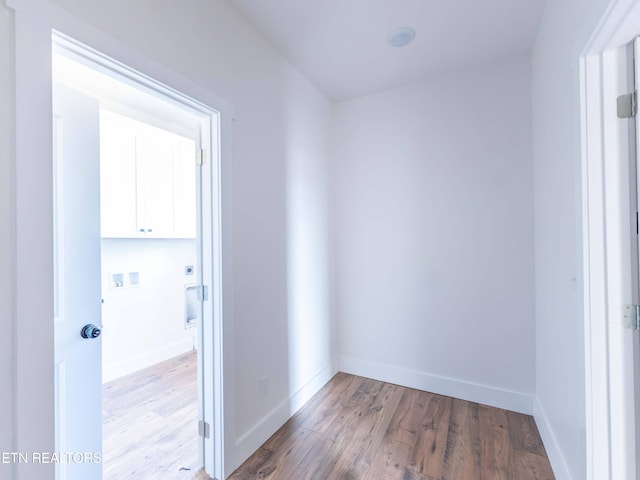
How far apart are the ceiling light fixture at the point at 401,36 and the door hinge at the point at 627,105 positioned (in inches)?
48.6

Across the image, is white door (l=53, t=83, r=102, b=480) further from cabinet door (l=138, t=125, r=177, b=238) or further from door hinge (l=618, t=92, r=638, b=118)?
door hinge (l=618, t=92, r=638, b=118)

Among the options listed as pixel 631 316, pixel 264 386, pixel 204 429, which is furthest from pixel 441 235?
pixel 204 429

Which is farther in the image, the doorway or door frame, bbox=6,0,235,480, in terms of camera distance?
the doorway

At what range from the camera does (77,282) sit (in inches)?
50.1

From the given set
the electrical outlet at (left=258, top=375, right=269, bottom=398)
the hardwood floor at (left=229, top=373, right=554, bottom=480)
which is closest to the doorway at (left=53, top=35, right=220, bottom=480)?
the electrical outlet at (left=258, top=375, right=269, bottom=398)

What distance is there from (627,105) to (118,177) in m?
3.40

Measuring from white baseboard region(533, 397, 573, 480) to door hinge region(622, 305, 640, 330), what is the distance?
825mm

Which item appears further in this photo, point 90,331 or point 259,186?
point 259,186

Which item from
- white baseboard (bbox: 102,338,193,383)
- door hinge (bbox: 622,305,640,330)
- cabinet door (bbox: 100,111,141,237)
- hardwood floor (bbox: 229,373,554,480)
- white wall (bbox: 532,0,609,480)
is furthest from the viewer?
white baseboard (bbox: 102,338,193,383)

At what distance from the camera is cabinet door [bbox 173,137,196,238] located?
3211 mm

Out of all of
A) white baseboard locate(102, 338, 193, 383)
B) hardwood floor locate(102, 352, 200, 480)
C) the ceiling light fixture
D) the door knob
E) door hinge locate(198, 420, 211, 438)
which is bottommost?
hardwood floor locate(102, 352, 200, 480)

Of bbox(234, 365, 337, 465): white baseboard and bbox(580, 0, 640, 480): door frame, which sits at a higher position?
bbox(580, 0, 640, 480): door frame

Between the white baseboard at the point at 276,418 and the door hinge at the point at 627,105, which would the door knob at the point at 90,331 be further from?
the door hinge at the point at 627,105

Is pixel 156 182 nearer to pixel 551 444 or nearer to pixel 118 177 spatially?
pixel 118 177
